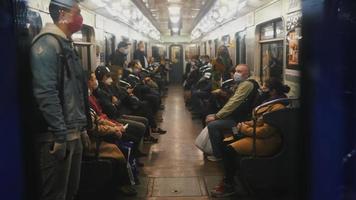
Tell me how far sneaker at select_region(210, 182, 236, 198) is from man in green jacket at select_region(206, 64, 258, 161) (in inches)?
20.6

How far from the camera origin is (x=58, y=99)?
103 inches

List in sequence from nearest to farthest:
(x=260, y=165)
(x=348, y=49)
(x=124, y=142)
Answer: (x=348, y=49) < (x=260, y=165) < (x=124, y=142)

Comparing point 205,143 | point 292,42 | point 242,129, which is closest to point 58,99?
point 242,129

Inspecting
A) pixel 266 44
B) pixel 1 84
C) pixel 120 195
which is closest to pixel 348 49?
pixel 1 84

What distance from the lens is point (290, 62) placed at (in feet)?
16.9

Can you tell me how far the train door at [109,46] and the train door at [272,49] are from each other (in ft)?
10.9

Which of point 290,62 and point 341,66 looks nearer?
point 341,66

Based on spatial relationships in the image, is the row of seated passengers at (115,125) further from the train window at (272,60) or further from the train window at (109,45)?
the train window at (272,60)

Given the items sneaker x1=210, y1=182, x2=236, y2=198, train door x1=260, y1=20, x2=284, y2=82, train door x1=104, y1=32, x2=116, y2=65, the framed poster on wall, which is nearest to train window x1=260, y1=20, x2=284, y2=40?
train door x1=260, y1=20, x2=284, y2=82

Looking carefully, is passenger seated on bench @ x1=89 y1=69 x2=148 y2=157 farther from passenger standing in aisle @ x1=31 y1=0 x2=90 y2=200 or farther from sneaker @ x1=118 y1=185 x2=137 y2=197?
passenger standing in aisle @ x1=31 y1=0 x2=90 y2=200

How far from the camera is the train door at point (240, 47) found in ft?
27.3

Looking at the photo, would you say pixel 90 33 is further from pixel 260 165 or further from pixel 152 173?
pixel 260 165

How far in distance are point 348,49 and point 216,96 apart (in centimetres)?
516

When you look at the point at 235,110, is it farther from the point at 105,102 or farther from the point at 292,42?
the point at 105,102
